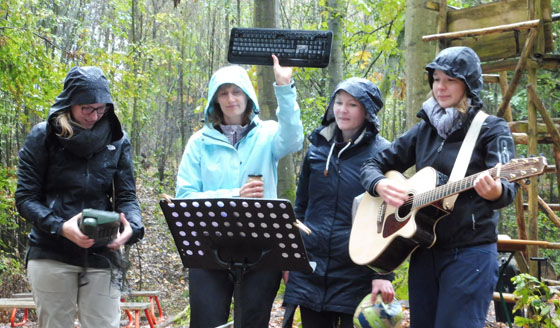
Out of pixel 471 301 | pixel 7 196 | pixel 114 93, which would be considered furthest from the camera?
pixel 114 93

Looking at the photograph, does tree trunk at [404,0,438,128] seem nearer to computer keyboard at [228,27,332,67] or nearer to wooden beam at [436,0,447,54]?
wooden beam at [436,0,447,54]

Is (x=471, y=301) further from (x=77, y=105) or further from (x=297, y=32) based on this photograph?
(x=77, y=105)

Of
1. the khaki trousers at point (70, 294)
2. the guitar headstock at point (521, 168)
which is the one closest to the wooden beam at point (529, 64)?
the guitar headstock at point (521, 168)

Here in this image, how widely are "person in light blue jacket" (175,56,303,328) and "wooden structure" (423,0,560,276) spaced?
2.72 meters

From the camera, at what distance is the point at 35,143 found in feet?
12.1

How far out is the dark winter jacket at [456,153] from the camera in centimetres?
322

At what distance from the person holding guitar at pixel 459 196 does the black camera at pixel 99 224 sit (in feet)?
4.98

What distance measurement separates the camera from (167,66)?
73.1ft

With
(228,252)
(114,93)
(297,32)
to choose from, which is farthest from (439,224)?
(114,93)

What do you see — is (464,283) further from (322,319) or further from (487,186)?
(322,319)

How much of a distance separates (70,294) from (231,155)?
1.30 meters

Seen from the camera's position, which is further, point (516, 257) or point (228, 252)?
point (516, 257)

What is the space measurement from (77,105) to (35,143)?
0.34 m


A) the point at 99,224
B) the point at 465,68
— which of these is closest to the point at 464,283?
the point at 465,68
